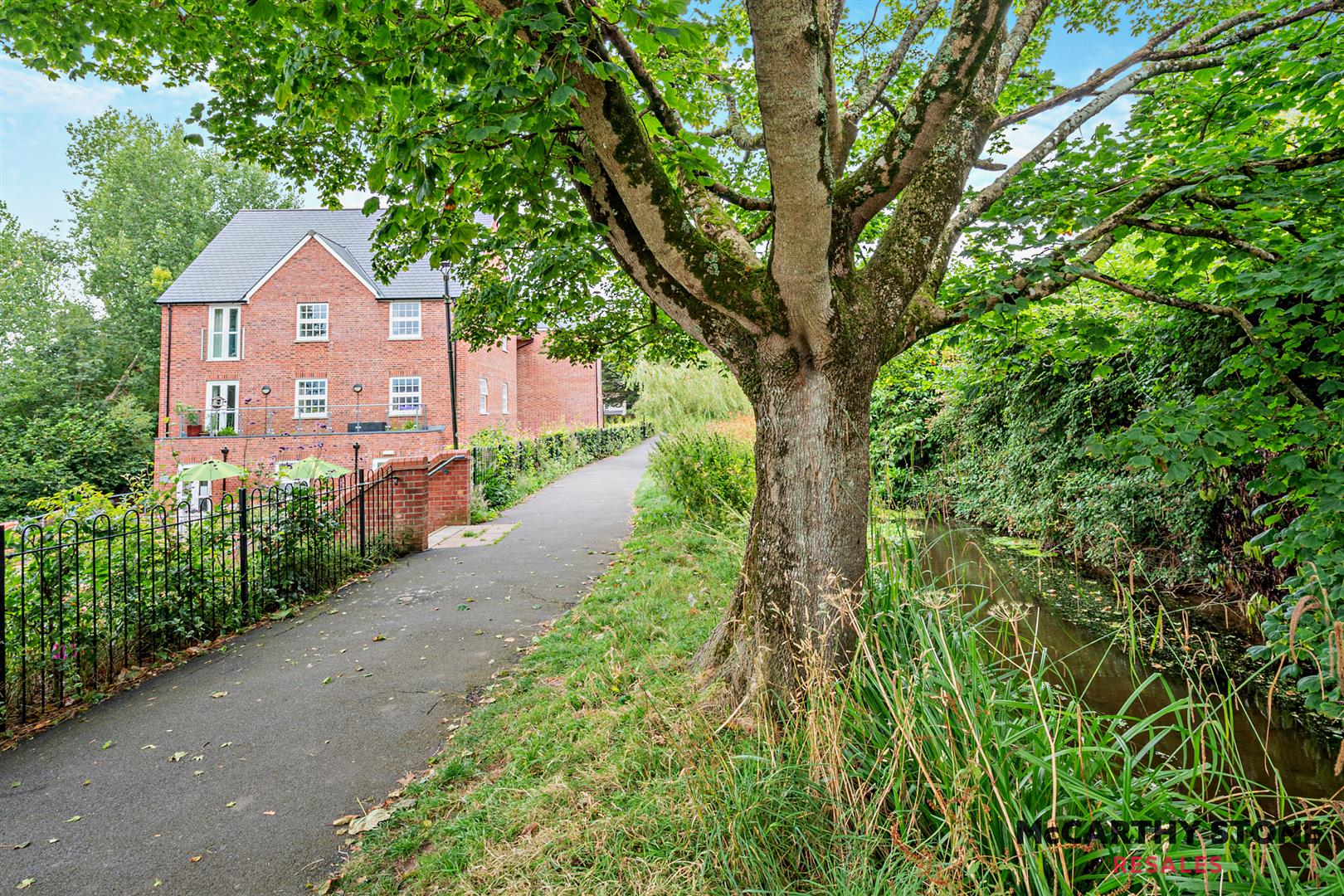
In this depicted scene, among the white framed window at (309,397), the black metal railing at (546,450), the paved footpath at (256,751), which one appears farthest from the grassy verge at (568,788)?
the white framed window at (309,397)

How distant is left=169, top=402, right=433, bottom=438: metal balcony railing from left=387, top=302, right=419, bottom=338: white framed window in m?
2.66

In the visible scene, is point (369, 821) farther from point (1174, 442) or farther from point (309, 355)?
point (309, 355)

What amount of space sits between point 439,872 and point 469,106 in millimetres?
3246

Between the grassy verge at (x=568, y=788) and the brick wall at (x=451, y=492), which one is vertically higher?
the brick wall at (x=451, y=492)

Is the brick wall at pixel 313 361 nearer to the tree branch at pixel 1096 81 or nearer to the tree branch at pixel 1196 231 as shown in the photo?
the tree branch at pixel 1096 81

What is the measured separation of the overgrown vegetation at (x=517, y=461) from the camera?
1253cm

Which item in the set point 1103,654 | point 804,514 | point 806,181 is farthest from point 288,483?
point 1103,654

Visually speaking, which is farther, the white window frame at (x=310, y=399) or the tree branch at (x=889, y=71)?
the white window frame at (x=310, y=399)

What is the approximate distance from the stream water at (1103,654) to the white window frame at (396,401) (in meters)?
19.4

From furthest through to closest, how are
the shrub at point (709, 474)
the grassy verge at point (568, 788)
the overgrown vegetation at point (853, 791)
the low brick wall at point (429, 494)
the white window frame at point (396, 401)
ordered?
the white window frame at point (396, 401)
the shrub at point (709, 474)
the low brick wall at point (429, 494)
the grassy verge at point (568, 788)
the overgrown vegetation at point (853, 791)

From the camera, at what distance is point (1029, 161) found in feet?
14.0

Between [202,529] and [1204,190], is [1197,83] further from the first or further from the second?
[202,529]

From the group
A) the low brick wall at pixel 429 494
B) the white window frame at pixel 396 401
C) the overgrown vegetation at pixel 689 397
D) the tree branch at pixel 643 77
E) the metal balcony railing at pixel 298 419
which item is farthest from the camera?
the white window frame at pixel 396 401

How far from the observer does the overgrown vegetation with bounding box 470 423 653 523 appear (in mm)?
12531
